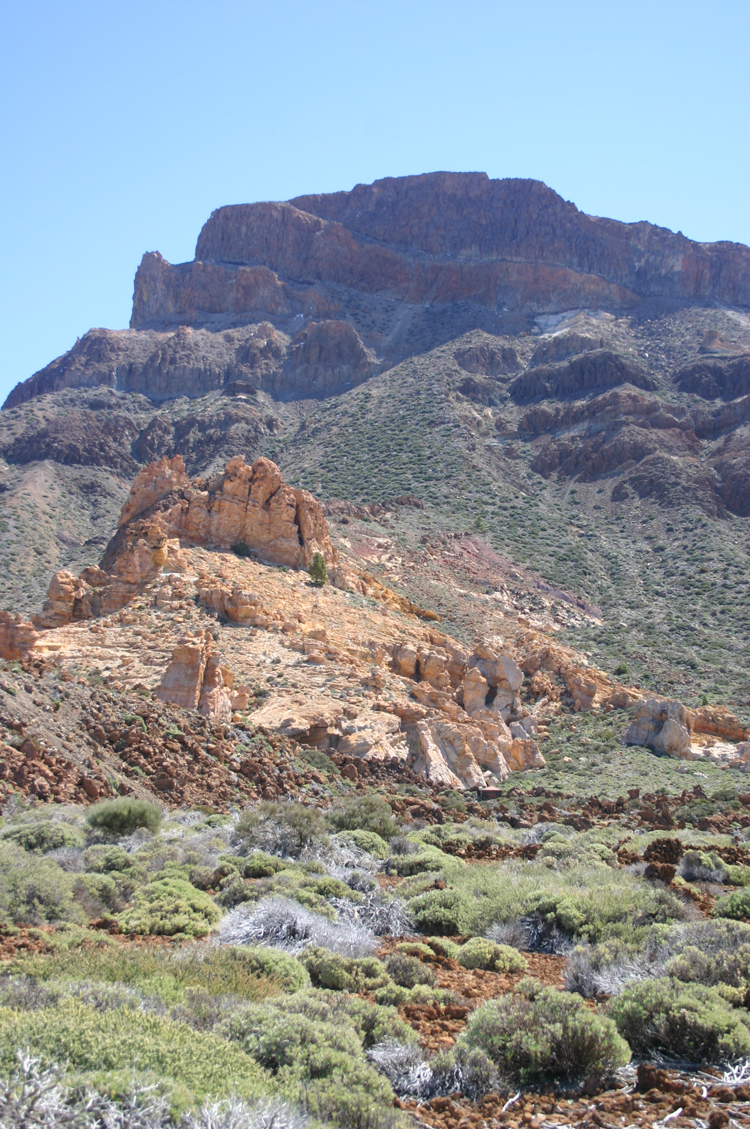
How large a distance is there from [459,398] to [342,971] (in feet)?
278

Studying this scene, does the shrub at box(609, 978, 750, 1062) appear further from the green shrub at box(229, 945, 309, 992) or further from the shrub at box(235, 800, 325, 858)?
the shrub at box(235, 800, 325, 858)

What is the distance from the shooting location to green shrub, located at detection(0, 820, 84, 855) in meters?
11.1

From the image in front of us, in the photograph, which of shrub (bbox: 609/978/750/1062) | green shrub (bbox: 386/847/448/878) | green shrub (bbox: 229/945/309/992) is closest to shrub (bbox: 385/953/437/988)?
green shrub (bbox: 229/945/309/992)

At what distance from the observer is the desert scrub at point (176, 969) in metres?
6.27

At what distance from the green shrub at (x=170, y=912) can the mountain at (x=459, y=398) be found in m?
35.1

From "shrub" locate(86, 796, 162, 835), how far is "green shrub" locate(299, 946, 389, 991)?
6202 millimetres

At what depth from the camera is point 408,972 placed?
8047mm

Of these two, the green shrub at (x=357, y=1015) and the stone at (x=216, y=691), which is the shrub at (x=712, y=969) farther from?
the stone at (x=216, y=691)

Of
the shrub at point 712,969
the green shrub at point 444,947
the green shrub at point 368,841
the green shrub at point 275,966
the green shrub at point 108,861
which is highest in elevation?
the shrub at point 712,969

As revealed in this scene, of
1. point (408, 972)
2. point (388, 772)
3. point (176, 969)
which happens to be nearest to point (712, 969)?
point (408, 972)

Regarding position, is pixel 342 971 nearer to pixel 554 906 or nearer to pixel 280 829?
pixel 554 906

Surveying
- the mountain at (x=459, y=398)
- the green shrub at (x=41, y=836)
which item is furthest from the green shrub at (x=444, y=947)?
the mountain at (x=459, y=398)

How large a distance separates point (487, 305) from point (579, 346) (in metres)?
23.0

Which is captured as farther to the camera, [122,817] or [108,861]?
[122,817]
